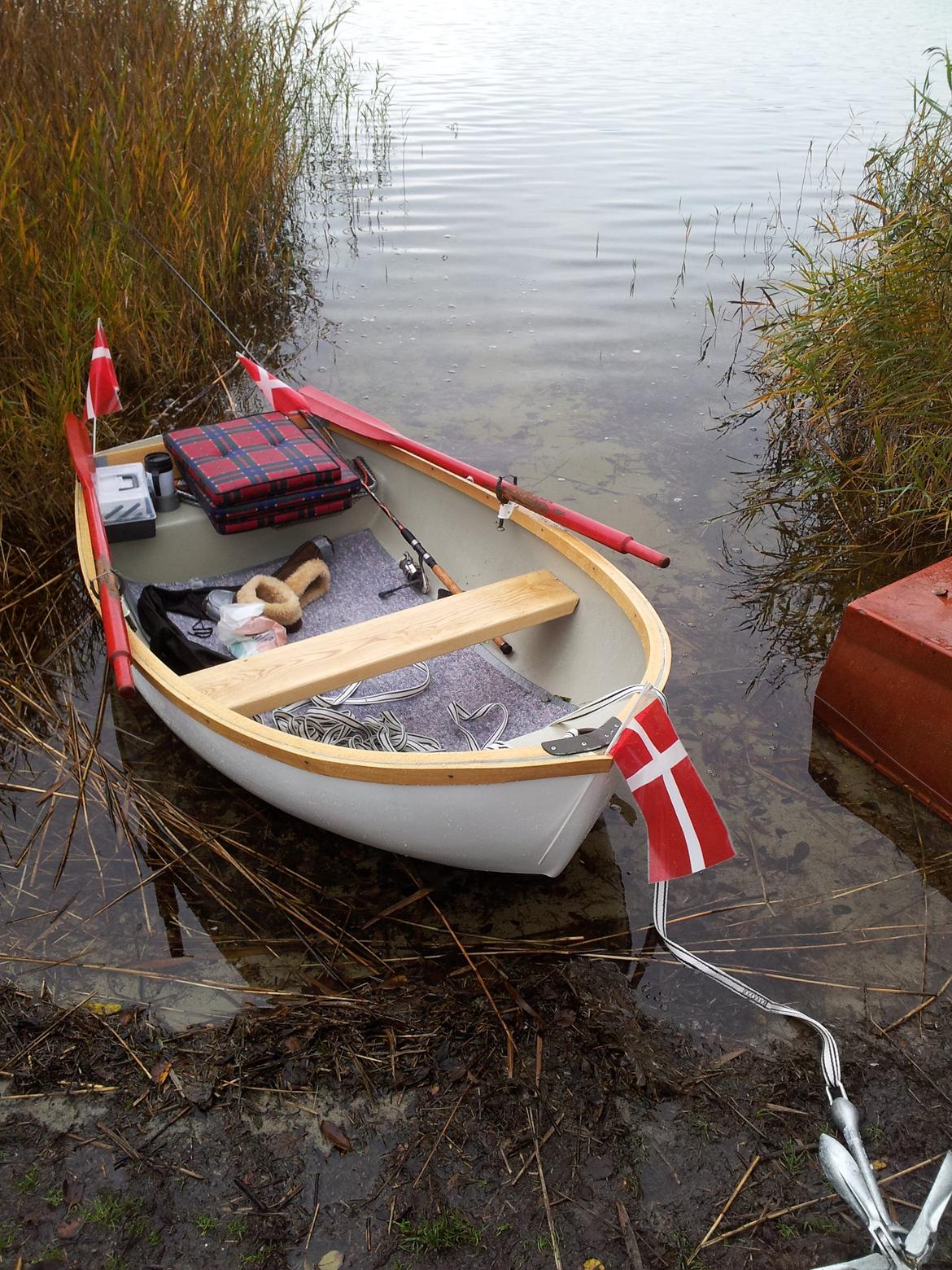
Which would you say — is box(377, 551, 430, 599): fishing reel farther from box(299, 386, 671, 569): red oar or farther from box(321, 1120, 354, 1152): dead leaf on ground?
box(321, 1120, 354, 1152): dead leaf on ground

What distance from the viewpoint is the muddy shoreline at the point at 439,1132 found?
2.08 metres

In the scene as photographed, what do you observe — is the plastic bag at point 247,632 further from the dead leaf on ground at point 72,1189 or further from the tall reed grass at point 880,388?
the tall reed grass at point 880,388

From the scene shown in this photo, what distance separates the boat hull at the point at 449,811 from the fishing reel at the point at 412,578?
1.31 m

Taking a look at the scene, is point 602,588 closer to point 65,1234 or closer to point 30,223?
point 65,1234

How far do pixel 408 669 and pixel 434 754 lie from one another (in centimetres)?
128

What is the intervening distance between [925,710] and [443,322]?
16.3 ft

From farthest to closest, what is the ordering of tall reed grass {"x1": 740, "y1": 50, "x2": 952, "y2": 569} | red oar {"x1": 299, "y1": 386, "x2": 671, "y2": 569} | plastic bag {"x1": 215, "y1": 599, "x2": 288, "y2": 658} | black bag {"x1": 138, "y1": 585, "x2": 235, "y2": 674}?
tall reed grass {"x1": 740, "y1": 50, "x2": 952, "y2": 569}, plastic bag {"x1": 215, "y1": 599, "x2": 288, "y2": 658}, black bag {"x1": 138, "y1": 585, "x2": 235, "y2": 674}, red oar {"x1": 299, "y1": 386, "x2": 671, "y2": 569}

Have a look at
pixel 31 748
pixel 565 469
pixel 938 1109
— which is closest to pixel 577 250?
pixel 565 469

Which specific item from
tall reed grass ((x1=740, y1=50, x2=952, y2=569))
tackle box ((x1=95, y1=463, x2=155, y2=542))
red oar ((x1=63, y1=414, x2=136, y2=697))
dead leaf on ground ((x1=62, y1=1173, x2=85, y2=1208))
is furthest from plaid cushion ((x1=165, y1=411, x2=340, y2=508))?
dead leaf on ground ((x1=62, y1=1173, x2=85, y2=1208))

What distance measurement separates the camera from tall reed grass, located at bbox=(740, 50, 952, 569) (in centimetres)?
411

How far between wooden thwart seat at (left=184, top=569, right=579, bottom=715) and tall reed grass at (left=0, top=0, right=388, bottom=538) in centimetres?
203

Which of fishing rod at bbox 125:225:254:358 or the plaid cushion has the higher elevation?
fishing rod at bbox 125:225:254:358

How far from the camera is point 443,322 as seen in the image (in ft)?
23.1

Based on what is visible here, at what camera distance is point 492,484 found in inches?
139
